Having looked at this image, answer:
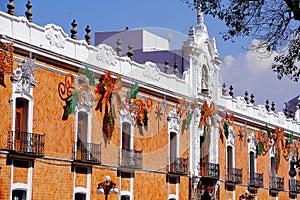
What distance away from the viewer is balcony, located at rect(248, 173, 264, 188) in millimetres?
38013

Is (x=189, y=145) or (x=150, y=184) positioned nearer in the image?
(x=150, y=184)

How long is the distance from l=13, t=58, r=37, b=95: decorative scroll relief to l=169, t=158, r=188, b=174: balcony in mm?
9504

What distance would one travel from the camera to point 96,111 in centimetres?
2577

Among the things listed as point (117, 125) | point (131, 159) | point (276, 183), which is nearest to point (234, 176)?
point (276, 183)

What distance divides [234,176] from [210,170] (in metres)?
2.91

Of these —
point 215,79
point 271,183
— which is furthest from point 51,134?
point 271,183

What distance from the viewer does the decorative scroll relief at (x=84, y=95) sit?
81.1 feet

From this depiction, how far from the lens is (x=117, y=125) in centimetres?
2705

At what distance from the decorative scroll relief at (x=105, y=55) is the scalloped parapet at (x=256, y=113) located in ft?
33.3

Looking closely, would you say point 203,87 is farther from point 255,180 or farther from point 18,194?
point 18,194

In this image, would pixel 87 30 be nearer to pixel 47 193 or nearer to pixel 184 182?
pixel 47 193

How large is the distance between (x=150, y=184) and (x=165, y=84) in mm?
4172

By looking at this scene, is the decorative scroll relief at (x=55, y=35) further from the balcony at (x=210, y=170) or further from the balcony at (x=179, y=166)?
the balcony at (x=210, y=170)

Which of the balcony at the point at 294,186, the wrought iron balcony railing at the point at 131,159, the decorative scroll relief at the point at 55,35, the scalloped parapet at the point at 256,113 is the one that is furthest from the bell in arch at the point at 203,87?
the balcony at the point at 294,186
